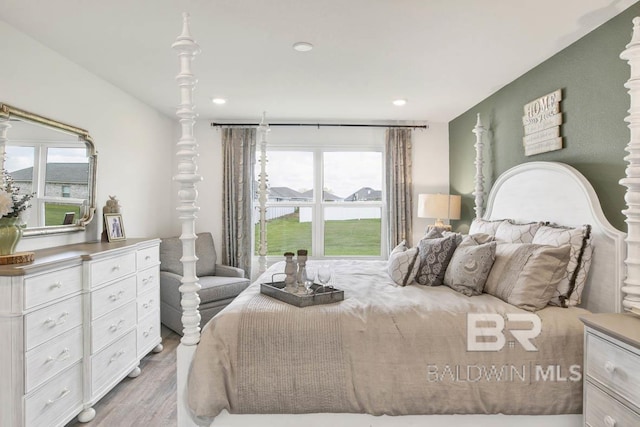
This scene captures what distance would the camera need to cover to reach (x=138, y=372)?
2980mm

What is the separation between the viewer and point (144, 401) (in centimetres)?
258

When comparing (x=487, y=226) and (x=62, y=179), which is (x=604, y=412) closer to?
(x=487, y=226)

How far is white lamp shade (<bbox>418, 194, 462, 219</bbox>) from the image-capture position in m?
4.25

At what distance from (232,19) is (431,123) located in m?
3.37

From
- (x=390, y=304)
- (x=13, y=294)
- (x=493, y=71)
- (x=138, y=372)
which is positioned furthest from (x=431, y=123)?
(x=13, y=294)

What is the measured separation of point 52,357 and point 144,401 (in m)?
0.75

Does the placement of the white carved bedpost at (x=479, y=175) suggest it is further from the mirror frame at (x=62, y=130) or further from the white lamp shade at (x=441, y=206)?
the mirror frame at (x=62, y=130)

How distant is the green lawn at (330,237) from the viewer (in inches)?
202

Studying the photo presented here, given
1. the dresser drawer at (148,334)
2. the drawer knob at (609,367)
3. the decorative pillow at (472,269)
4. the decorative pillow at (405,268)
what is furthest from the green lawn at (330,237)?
the drawer knob at (609,367)

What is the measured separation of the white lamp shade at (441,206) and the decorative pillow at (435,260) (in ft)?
5.33

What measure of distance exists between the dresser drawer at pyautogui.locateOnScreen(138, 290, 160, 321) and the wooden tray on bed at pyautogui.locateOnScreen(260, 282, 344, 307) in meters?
1.38

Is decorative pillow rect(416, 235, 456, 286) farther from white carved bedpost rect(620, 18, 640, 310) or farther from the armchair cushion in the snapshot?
the armchair cushion

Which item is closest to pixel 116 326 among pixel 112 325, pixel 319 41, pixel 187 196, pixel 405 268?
pixel 112 325

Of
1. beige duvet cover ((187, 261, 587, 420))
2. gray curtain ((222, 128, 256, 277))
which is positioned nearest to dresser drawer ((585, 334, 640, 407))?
beige duvet cover ((187, 261, 587, 420))
